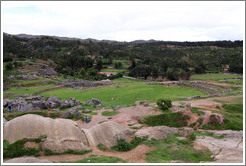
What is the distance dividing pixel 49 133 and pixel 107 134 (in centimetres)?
553

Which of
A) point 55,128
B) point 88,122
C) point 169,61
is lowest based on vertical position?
point 88,122

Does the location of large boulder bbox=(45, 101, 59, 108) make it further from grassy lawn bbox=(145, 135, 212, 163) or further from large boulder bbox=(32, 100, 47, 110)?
grassy lawn bbox=(145, 135, 212, 163)

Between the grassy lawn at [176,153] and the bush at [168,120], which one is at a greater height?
the grassy lawn at [176,153]

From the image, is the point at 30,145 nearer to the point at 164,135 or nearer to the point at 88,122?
the point at 88,122

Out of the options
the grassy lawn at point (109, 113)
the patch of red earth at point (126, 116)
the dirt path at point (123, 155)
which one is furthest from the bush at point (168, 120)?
the dirt path at point (123, 155)

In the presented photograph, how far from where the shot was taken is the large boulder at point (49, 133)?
15023mm

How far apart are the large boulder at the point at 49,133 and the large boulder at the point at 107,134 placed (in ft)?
2.45

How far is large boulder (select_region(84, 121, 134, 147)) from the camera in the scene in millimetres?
16766

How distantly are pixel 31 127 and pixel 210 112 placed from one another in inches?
920

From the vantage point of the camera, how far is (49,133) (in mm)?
15914

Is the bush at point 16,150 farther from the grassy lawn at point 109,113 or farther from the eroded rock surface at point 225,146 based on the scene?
the eroded rock surface at point 225,146

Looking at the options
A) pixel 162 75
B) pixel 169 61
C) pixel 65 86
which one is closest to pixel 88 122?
pixel 65 86

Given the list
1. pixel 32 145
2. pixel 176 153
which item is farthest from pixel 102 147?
pixel 176 153

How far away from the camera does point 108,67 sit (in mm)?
99812
